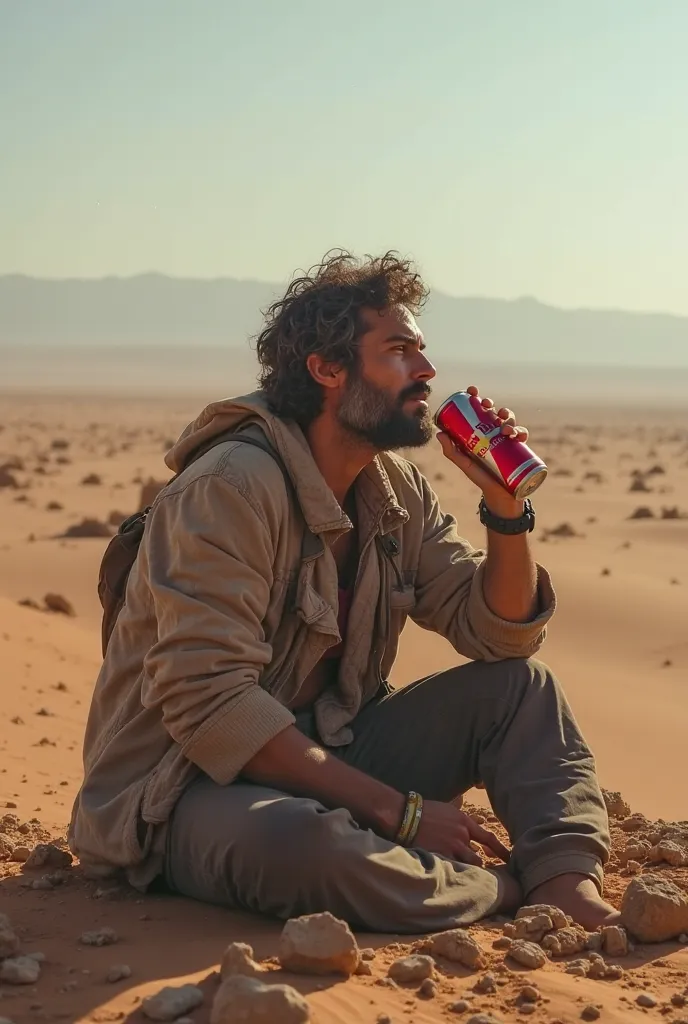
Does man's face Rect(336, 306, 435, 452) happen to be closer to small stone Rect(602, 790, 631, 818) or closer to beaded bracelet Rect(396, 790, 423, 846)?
beaded bracelet Rect(396, 790, 423, 846)

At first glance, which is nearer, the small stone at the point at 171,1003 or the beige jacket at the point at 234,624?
the small stone at the point at 171,1003

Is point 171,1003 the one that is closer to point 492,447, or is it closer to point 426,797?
point 426,797

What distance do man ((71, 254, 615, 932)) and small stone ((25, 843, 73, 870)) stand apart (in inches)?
10.0

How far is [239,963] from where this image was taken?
113 inches

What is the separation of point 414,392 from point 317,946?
162 centimetres

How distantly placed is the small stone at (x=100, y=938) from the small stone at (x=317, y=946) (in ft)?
1.65

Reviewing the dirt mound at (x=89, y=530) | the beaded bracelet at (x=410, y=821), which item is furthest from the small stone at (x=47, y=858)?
the dirt mound at (x=89, y=530)

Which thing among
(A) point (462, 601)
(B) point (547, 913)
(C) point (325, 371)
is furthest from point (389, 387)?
(B) point (547, 913)

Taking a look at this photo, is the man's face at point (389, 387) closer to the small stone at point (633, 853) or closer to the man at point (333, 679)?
the man at point (333, 679)

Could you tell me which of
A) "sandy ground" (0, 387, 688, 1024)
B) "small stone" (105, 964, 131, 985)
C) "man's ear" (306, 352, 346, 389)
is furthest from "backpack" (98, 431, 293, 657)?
"small stone" (105, 964, 131, 985)

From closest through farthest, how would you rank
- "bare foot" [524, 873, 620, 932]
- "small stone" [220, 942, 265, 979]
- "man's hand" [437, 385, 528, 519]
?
"small stone" [220, 942, 265, 979]
"bare foot" [524, 873, 620, 932]
"man's hand" [437, 385, 528, 519]

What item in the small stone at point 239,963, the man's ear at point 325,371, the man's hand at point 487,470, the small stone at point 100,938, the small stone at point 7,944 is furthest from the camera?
the man's ear at point 325,371

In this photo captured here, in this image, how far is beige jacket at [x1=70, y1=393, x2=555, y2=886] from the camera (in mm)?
3537

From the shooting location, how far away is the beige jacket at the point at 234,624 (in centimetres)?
354
